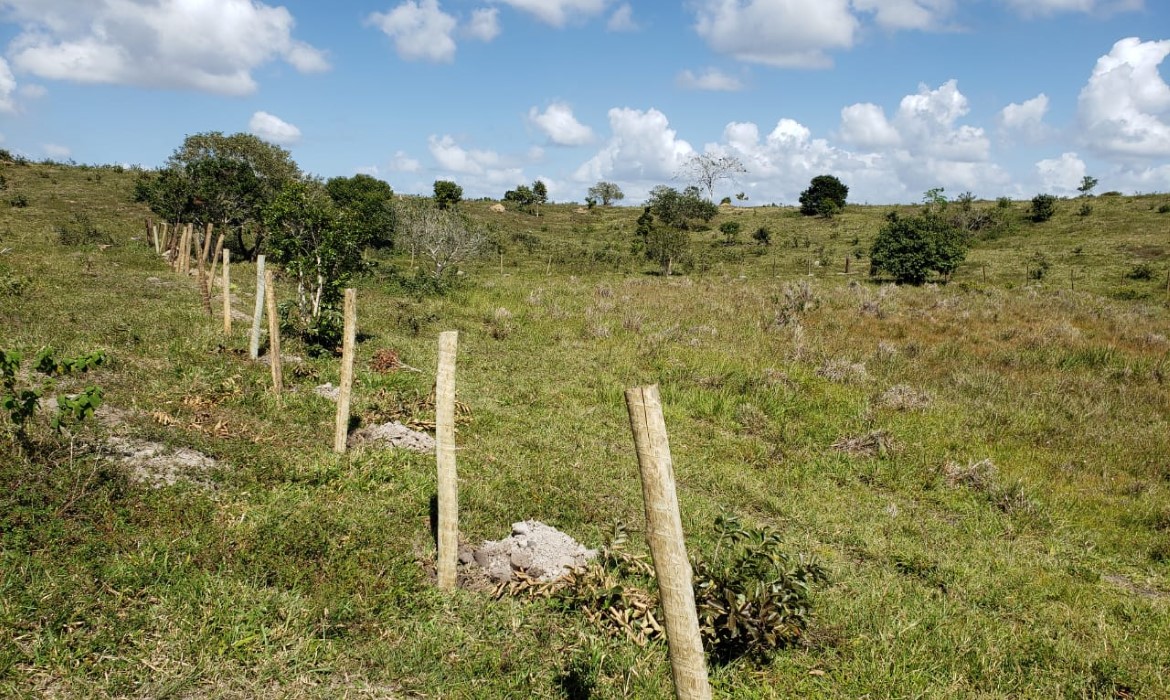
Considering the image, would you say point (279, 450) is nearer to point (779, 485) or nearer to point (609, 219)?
point (779, 485)

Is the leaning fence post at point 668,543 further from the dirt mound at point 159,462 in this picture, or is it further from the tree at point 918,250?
the tree at point 918,250

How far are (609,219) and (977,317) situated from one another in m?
50.3

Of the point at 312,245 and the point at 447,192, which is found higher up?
the point at 447,192

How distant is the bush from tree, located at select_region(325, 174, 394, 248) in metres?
48.3

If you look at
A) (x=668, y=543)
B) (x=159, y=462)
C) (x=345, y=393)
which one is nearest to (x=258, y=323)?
(x=345, y=393)

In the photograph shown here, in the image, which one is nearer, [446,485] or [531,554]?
[446,485]

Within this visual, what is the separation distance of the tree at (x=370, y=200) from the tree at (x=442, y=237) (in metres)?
1.96

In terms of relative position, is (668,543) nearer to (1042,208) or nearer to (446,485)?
(446,485)

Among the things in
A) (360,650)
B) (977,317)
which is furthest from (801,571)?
(977,317)

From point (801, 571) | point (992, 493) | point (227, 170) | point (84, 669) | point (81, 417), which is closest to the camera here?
point (84, 669)

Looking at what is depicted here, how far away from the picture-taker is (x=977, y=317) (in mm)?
21125

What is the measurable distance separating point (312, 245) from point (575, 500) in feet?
32.8

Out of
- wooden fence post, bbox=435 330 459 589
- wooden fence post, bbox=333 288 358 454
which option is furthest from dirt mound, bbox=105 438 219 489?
wooden fence post, bbox=435 330 459 589

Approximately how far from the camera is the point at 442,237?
31375 mm
